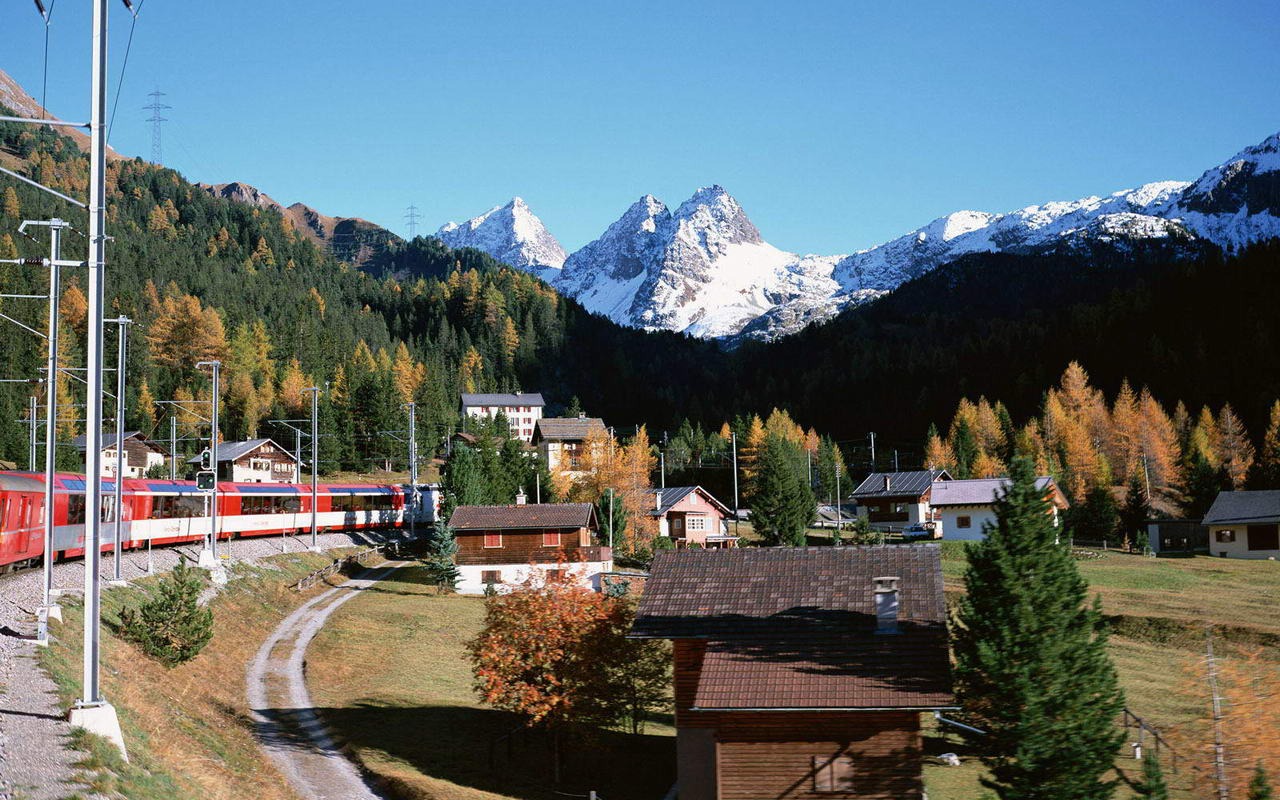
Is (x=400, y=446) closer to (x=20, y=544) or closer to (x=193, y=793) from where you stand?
(x=20, y=544)

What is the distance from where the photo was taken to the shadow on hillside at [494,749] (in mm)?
28172

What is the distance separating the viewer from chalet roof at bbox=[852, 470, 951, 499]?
98.0 meters

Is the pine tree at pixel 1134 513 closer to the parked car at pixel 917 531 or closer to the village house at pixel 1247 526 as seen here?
the village house at pixel 1247 526

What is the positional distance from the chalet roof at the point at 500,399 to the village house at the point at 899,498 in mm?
86185

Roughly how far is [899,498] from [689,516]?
75.0ft

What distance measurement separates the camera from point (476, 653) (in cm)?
2956

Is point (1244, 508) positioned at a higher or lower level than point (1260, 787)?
higher

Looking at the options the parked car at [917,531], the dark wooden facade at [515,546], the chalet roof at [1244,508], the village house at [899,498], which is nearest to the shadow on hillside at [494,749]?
the dark wooden facade at [515,546]

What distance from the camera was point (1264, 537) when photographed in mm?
76812

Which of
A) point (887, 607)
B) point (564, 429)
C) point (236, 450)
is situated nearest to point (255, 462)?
point (236, 450)

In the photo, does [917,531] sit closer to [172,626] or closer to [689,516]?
[689,516]

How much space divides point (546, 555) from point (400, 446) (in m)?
73.0

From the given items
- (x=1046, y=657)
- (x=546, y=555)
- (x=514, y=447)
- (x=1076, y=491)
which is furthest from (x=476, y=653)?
(x=1076, y=491)

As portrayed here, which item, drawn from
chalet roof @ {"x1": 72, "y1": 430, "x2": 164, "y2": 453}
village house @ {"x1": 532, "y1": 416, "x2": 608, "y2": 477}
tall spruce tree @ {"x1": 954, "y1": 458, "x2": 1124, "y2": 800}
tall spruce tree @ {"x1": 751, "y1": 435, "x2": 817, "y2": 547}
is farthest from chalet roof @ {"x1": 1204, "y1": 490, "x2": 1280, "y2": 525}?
chalet roof @ {"x1": 72, "y1": 430, "x2": 164, "y2": 453}
